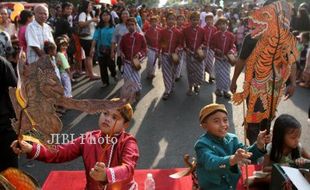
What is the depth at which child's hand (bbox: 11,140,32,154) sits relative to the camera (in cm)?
276

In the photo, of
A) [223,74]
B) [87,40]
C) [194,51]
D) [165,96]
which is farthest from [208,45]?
[87,40]

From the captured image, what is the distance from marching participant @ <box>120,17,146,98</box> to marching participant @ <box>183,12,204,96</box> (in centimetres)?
99

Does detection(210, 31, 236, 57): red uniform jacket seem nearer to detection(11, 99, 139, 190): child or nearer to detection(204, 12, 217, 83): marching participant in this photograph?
detection(204, 12, 217, 83): marching participant

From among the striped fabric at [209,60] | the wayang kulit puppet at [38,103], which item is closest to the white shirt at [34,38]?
the wayang kulit puppet at [38,103]

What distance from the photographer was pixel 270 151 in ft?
12.5

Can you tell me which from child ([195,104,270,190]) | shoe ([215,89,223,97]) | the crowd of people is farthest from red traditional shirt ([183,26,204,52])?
child ([195,104,270,190])

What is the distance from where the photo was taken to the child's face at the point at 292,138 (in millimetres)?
3602

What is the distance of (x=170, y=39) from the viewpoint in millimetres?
8477

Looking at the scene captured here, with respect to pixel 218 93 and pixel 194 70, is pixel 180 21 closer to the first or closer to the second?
pixel 194 70

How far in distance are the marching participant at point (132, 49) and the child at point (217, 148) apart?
4.61 m

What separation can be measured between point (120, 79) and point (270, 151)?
6491mm

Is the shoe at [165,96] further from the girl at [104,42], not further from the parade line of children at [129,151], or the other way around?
the parade line of children at [129,151]

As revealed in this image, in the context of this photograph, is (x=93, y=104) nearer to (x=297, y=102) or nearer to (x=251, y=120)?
(x=251, y=120)

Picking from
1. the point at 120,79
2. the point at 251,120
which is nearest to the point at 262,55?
the point at 251,120
